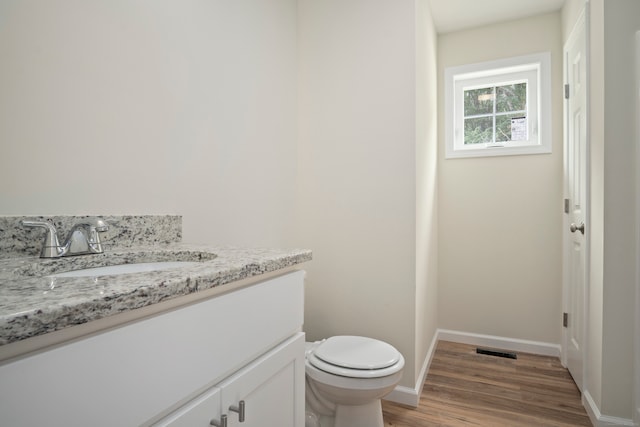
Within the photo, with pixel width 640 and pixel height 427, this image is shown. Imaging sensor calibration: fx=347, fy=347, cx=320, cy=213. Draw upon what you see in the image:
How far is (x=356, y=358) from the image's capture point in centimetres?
149

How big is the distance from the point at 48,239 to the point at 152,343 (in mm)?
557

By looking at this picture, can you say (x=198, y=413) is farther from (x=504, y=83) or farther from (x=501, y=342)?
(x=504, y=83)

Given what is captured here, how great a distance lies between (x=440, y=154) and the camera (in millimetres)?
2842

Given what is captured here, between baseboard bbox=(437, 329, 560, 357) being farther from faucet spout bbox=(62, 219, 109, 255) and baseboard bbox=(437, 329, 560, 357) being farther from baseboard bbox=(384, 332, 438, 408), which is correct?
faucet spout bbox=(62, 219, 109, 255)

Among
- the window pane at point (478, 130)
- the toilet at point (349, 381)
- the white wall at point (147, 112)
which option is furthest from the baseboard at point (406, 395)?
the window pane at point (478, 130)

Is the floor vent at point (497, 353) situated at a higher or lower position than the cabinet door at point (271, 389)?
lower

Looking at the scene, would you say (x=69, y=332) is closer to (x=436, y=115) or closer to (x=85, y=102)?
(x=85, y=102)

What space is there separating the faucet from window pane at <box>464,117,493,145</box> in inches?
106

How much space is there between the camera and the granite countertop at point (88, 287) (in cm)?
41

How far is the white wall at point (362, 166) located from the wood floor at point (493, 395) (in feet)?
0.63

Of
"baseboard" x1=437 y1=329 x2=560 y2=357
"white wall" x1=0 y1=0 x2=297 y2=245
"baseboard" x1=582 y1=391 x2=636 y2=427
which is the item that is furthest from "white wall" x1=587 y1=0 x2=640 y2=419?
"white wall" x1=0 y1=0 x2=297 y2=245

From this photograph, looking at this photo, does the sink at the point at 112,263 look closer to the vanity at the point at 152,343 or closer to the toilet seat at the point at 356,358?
the vanity at the point at 152,343

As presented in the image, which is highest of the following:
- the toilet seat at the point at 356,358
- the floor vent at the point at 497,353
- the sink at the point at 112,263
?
the sink at the point at 112,263

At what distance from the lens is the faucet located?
877 mm
